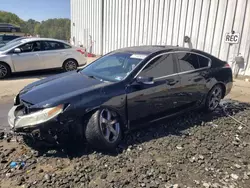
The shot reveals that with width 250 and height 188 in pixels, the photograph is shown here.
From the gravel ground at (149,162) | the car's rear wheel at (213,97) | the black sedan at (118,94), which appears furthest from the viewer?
the car's rear wheel at (213,97)

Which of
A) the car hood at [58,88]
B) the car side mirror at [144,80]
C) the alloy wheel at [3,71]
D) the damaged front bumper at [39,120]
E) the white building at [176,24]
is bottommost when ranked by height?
the alloy wheel at [3,71]

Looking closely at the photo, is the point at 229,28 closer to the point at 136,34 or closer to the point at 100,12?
the point at 136,34

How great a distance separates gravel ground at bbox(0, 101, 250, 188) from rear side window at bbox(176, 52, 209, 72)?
3.83 ft

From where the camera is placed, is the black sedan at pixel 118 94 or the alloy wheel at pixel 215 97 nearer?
the black sedan at pixel 118 94

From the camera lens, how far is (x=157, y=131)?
4.20m

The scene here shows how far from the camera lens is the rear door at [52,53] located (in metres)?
9.41

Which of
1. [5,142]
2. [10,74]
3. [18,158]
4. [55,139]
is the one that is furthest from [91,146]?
[10,74]

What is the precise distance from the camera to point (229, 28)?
9.20 m

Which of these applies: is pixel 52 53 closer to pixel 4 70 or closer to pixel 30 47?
pixel 30 47

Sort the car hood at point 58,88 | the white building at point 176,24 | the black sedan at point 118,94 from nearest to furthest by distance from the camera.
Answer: the black sedan at point 118,94 → the car hood at point 58,88 → the white building at point 176,24

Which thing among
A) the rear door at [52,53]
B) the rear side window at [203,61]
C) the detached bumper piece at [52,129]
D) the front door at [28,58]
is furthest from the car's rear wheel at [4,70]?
the rear side window at [203,61]

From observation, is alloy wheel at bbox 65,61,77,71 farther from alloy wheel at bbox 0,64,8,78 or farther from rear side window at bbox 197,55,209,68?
rear side window at bbox 197,55,209,68

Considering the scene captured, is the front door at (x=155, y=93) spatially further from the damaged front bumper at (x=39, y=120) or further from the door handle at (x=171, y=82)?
the damaged front bumper at (x=39, y=120)

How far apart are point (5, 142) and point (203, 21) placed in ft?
28.7
